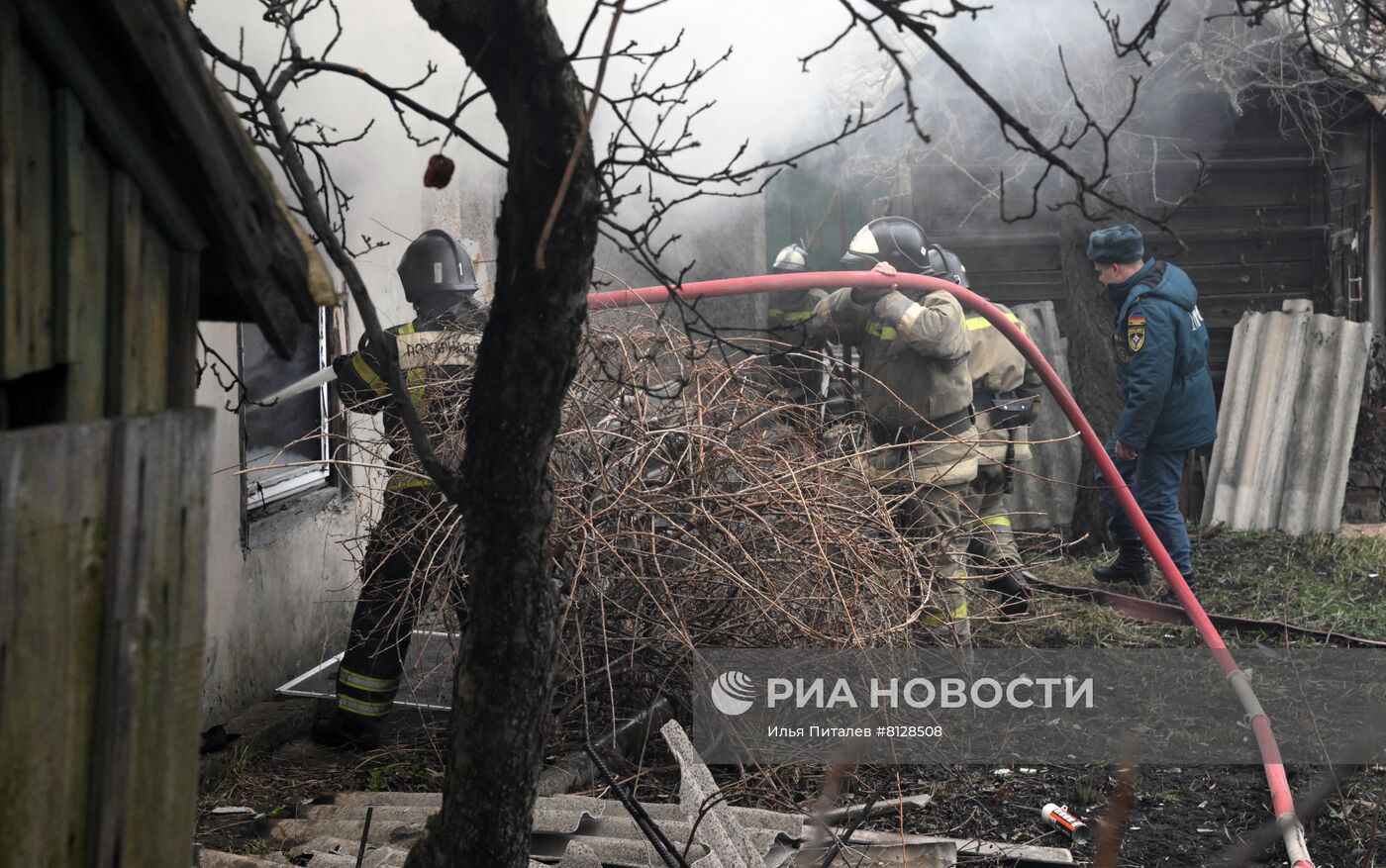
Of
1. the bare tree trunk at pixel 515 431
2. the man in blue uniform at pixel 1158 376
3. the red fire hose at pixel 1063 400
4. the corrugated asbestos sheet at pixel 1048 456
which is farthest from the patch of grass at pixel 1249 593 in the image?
the bare tree trunk at pixel 515 431

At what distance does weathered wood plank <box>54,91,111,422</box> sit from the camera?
60.3 inches

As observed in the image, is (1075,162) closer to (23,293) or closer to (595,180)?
(595,180)

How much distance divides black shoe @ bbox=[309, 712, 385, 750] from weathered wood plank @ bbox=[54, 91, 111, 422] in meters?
3.56

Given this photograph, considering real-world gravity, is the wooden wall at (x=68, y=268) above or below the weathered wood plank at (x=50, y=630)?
above

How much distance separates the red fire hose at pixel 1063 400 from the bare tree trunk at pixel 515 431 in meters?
2.19

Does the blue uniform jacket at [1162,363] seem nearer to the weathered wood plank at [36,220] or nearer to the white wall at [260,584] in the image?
the white wall at [260,584]

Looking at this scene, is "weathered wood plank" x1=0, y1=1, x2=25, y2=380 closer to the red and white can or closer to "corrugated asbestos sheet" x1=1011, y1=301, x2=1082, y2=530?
the red and white can

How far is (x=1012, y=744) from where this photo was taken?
5191 mm

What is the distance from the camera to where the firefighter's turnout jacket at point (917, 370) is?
6.41 m

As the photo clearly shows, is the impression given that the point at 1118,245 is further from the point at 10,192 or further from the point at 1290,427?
the point at 10,192

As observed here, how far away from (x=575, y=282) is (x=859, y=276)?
410 centimetres

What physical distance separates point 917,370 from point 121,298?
5432 millimetres

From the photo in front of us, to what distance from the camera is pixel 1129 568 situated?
7.62m

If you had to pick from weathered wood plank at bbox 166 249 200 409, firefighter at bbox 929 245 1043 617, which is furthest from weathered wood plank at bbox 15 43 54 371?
firefighter at bbox 929 245 1043 617
